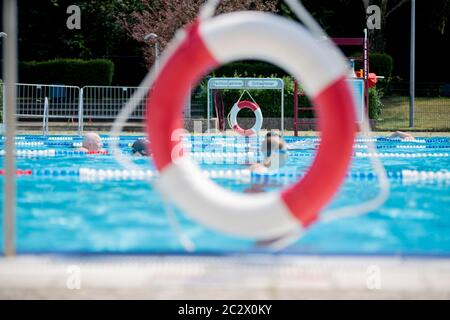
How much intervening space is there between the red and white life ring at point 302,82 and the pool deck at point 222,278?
24 centimetres

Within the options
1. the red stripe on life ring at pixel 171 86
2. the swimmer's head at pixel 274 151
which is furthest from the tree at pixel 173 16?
the red stripe on life ring at pixel 171 86

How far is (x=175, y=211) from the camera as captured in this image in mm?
5824

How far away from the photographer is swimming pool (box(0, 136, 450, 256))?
4.44 m

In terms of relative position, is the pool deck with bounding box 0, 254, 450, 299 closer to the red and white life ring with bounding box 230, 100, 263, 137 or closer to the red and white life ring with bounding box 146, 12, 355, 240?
the red and white life ring with bounding box 146, 12, 355, 240

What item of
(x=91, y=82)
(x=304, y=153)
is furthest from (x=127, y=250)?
(x=91, y=82)

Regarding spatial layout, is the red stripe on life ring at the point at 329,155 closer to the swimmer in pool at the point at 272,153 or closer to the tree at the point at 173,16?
the swimmer in pool at the point at 272,153

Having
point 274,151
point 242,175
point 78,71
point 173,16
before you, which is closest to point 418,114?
point 173,16

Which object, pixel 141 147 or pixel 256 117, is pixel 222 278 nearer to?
pixel 141 147

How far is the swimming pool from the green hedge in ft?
45.8

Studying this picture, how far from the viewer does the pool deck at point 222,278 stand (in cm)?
319

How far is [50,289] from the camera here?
327 cm

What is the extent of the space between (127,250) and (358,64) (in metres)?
21.8

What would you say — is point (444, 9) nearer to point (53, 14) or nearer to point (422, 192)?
point (53, 14)

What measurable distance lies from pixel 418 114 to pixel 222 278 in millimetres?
19961
